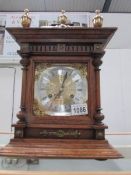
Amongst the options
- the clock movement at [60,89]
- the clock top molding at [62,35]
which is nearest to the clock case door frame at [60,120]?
the clock movement at [60,89]

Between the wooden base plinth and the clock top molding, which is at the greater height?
the clock top molding

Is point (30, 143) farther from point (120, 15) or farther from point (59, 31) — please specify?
point (120, 15)

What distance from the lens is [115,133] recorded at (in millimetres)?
1279

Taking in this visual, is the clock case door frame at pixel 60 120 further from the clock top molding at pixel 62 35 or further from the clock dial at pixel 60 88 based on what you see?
the clock top molding at pixel 62 35

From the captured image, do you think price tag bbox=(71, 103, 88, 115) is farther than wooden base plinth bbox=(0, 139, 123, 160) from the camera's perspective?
Yes

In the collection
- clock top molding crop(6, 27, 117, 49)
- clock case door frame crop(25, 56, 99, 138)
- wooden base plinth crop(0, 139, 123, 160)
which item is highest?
clock top molding crop(6, 27, 117, 49)

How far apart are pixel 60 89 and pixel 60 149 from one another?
216 mm

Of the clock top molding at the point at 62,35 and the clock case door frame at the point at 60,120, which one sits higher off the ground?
the clock top molding at the point at 62,35

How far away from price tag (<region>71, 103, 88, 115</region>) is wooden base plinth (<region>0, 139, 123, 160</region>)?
95 millimetres

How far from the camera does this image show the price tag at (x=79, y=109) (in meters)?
0.83

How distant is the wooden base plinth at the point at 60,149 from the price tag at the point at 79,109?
0.09 m

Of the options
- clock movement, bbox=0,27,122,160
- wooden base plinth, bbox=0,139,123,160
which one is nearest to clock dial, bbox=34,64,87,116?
clock movement, bbox=0,27,122,160

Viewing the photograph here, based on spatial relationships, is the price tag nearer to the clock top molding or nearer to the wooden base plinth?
the wooden base plinth

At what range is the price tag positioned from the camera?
0.83 metres
